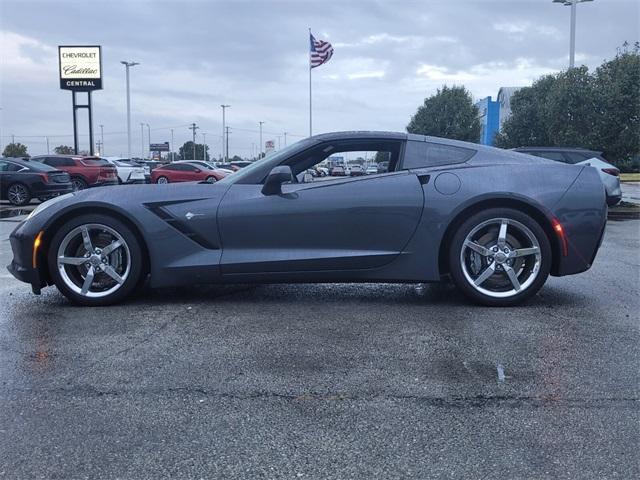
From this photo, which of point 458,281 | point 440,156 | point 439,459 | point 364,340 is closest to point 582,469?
point 439,459

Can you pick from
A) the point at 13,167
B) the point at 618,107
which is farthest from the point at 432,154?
the point at 13,167

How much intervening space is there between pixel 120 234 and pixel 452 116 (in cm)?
5190

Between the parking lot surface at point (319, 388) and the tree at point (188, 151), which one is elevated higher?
the tree at point (188, 151)

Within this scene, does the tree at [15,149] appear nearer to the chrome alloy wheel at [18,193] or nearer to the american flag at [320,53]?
the american flag at [320,53]

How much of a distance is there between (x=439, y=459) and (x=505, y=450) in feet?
0.97

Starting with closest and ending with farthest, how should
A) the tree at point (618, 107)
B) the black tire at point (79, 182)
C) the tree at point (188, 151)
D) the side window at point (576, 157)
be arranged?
the side window at point (576, 157), the tree at point (618, 107), the black tire at point (79, 182), the tree at point (188, 151)

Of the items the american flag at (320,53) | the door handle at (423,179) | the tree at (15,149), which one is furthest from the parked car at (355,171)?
the tree at (15,149)

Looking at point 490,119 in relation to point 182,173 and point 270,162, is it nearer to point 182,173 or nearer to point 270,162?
point 182,173

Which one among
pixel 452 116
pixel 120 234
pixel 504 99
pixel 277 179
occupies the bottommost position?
pixel 120 234

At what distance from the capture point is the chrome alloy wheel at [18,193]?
17.1m

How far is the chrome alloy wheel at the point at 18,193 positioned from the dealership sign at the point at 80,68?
23.2 meters

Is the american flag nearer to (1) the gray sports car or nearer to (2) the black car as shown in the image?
(2) the black car

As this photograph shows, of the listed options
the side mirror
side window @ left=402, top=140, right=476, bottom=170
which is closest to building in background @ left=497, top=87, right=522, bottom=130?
side window @ left=402, top=140, right=476, bottom=170

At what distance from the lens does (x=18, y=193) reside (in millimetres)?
17156
